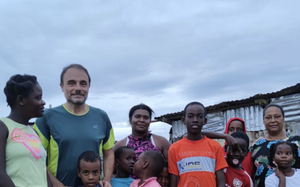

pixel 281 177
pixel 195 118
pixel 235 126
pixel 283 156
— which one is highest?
pixel 195 118

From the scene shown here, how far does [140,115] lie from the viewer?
153 inches

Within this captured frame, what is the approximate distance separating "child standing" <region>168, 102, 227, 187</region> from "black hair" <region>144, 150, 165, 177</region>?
15cm

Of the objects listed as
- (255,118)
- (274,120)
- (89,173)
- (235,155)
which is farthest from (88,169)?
(255,118)

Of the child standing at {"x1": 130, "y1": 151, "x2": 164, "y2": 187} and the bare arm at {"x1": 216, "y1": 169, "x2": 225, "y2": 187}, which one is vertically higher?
the child standing at {"x1": 130, "y1": 151, "x2": 164, "y2": 187}

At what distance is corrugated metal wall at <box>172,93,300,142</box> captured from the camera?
836cm

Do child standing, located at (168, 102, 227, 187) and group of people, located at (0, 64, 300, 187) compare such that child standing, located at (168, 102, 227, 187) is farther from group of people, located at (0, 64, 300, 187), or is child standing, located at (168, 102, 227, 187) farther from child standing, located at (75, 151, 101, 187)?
child standing, located at (75, 151, 101, 187)

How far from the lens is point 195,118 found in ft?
11.2

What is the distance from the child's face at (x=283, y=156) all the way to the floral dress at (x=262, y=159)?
0.67 feet

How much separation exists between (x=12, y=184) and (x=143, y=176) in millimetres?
1482

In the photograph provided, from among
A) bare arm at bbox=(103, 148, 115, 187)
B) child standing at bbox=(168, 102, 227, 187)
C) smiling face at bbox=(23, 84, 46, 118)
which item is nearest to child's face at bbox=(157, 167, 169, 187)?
child standing at bbox=(168, 102, 227, 187)

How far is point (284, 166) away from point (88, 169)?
2.32 meters

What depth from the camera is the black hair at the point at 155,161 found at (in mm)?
3298

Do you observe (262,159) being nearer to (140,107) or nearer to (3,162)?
(140,107)

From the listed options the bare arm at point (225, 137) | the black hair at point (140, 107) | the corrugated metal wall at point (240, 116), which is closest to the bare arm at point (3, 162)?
the black hair at point (140, 107)
